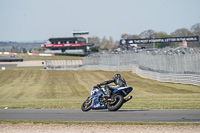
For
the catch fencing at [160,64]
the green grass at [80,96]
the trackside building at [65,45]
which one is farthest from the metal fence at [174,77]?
the trackside building at [65,45]

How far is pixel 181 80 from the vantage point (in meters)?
31.8

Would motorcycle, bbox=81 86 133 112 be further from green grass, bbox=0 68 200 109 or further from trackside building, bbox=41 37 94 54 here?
trackside building, bbox=41 37 94 54

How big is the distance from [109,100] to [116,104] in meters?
0.36

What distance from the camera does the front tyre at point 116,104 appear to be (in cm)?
1280

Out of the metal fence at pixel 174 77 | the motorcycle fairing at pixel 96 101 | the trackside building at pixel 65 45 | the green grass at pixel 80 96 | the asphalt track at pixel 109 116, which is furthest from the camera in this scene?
the trackside building at pixel 65 45

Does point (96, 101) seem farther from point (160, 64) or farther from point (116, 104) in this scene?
point (160, 64)

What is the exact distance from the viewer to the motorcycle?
12898mm

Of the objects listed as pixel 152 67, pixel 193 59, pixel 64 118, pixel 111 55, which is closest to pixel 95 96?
pixel 64 118

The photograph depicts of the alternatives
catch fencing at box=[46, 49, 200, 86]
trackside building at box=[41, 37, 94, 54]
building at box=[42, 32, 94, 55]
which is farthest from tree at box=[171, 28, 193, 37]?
catch fencing at box=[46, 49, 200, 86]

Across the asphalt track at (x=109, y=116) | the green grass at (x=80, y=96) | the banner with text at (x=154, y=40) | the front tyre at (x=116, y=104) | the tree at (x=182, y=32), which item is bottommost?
the green grass at (x=80, y=96)

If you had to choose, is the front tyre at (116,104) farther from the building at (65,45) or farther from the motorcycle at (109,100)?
the building at (65,45)

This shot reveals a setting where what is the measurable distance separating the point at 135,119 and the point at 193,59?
19484 mm

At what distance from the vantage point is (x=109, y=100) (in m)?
13.2

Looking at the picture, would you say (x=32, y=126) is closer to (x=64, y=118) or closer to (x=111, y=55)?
(x=64, y=118)
